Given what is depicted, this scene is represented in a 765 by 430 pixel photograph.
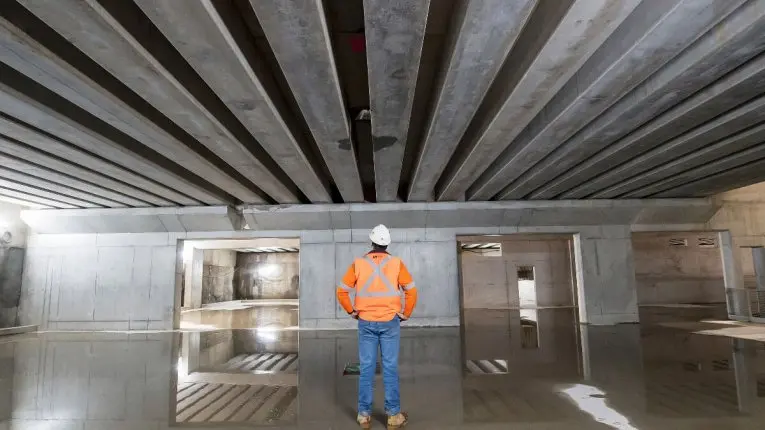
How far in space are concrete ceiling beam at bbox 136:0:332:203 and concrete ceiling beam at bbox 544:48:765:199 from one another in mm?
5638

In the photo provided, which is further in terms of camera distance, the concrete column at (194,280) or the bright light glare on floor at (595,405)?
the concrete column at (194,280)

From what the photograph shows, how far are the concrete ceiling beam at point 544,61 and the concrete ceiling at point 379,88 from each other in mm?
24

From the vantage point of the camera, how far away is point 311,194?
442 inches

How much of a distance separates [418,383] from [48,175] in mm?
8778

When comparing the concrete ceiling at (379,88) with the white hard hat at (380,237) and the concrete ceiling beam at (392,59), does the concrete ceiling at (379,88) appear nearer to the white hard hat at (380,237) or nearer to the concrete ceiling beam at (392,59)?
the concrete ceiling beam at (392,59)

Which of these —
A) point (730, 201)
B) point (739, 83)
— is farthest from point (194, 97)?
point (730, 201)

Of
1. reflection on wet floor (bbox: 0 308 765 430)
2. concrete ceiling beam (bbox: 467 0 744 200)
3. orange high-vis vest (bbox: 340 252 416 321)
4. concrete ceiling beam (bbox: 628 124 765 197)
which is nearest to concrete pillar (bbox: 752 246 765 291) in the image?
concrete ceiling beam (bbox: 628 124 765 197)

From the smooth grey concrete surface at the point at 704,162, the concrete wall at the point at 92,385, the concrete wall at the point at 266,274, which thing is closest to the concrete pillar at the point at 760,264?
the smooth grey concrete surface at the point at 704,162

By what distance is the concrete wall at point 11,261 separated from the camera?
1248cm

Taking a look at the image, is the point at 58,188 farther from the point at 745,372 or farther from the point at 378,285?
the point at 745,372

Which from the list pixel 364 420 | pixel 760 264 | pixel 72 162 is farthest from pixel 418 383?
pixel 760 264

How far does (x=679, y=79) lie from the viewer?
5.26m

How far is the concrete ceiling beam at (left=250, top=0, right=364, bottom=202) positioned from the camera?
148 inches

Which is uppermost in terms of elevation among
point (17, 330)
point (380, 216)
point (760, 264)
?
point (380, 216)
